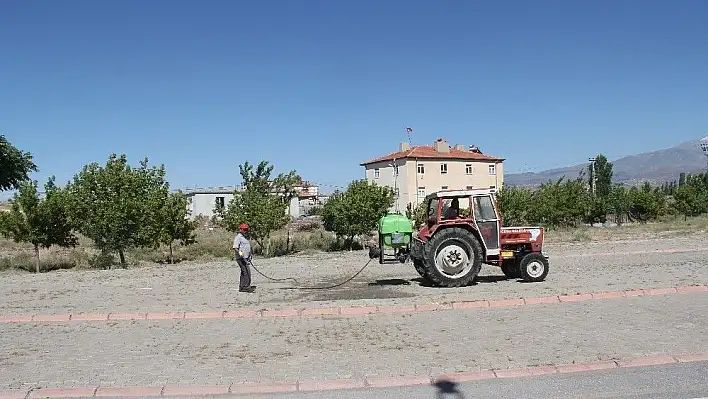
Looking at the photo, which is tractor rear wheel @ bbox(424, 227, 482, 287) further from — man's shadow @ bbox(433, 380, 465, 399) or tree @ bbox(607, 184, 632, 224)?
tree @ bbox(607, 184, 632, 224)

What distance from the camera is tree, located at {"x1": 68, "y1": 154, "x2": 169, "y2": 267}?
2414cm

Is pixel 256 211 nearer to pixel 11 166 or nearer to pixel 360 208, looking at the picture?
pixel 360 208

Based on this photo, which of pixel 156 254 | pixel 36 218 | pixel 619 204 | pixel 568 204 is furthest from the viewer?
pixel 619 204

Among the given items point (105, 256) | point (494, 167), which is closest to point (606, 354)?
point (105, 256)

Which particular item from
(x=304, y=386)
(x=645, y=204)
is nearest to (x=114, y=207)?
(x=304, y=386)

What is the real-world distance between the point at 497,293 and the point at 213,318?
5.69 meters

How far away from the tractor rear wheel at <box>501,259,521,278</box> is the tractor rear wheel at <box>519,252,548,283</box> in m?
0.54

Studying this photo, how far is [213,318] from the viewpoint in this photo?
10773 millimetres

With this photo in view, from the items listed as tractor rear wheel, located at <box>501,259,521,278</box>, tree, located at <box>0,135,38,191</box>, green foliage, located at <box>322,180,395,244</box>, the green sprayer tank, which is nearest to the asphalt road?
the green sprayer tank

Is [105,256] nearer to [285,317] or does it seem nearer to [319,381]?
[285,317]

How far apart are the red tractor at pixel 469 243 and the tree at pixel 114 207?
14.2m

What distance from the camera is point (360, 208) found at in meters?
29.4

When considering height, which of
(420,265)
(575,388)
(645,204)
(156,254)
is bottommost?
(575,388)

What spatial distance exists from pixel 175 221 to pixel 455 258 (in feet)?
55.6
